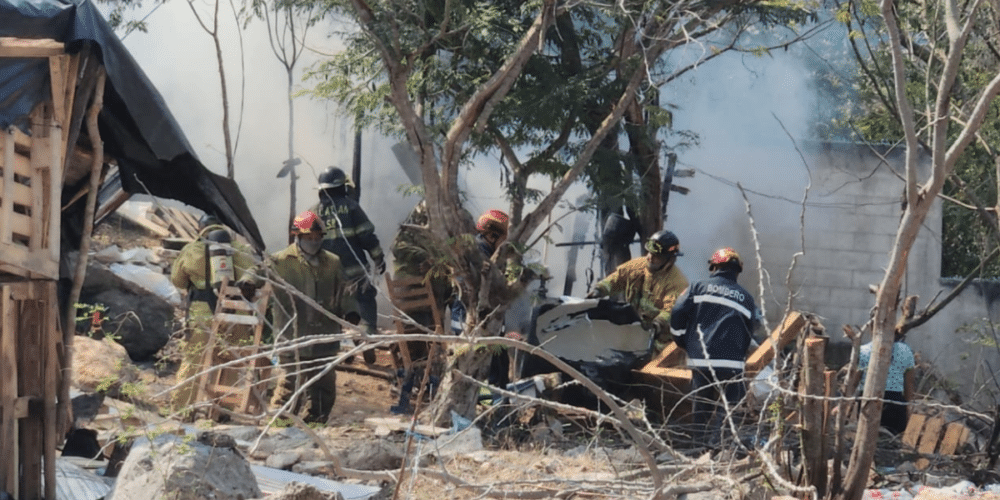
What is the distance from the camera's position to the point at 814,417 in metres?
5.57

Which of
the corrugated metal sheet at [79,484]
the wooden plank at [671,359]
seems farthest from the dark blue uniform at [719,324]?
the corrugated metal sheet at [79,484]

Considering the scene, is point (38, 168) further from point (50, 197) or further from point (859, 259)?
point (859, 259)

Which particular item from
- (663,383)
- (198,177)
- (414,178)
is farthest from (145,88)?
(414,178)

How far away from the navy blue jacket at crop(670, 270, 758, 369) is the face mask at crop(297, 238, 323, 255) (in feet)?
9.45

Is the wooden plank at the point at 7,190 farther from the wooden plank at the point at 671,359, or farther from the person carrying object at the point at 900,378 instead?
the person carrying object at the point at 900,378

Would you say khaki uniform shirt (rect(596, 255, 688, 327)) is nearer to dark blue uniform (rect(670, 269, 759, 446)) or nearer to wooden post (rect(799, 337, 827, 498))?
dark blue uniform (rect(670, 269, 759, 446))

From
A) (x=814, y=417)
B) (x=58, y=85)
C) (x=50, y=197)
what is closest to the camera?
(x=814, y=417)

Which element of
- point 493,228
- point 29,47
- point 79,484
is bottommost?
point 79,484

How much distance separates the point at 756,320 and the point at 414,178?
293 inches

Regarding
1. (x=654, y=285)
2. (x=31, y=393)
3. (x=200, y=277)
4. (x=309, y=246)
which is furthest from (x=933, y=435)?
(x=31, y=393)

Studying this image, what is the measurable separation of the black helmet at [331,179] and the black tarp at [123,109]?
5.31 ft

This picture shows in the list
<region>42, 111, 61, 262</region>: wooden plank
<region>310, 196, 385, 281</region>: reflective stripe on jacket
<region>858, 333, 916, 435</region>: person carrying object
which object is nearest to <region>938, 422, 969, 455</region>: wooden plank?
<region>858, 333, 916, 435</region>: person carrying object

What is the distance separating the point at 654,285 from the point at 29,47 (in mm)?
5421

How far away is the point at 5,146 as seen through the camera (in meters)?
6.80
